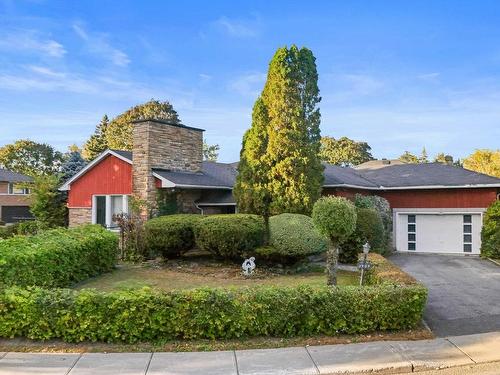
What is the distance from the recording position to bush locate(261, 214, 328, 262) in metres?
12.9

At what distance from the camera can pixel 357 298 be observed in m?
Result: 7.17

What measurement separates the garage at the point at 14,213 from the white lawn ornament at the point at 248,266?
3413 cm

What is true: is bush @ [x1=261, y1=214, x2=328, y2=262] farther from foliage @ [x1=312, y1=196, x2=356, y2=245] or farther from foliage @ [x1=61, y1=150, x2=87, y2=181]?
foliage @ [x1=61, y1=150, x2=87, y2=181]

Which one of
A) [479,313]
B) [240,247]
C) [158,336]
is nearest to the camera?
[158,336]

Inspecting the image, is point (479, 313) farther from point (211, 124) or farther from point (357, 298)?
point (211, 124)

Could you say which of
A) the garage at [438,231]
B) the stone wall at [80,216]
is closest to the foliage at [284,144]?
the garage at [438,231]

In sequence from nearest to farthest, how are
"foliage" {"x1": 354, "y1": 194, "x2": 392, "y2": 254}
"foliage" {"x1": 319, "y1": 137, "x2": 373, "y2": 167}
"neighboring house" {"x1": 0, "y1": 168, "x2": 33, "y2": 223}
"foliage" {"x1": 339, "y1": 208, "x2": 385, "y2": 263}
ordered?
1. "foliage" {"x1": 339, "y1": 208, "x2": 385, "y2": 263}
2. "foliage" {"x1": 354, "y1": 194, "x2": 392, "y2": 254}
3. "neighboring house" {"x1": 0, "y1": 168, "x2": 33, "y2": 223}
4. "foliage" {"x1": 319, "y1": 137, "x2": 373, "y2": 167}

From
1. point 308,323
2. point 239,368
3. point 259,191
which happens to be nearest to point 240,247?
point 259,191

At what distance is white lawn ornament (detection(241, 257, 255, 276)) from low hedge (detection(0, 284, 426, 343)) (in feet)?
18.7

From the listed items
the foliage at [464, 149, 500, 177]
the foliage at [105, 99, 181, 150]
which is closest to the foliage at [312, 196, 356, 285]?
the foliage at [464, 149, 500, 177]

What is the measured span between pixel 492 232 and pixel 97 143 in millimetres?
39591

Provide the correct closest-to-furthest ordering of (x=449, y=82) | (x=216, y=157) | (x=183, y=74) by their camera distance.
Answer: (x=449, y=82), (x=183, y=74), (x=216, y=157)

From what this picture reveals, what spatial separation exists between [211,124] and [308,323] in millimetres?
14872

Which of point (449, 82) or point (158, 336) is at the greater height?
point (449, 82)
